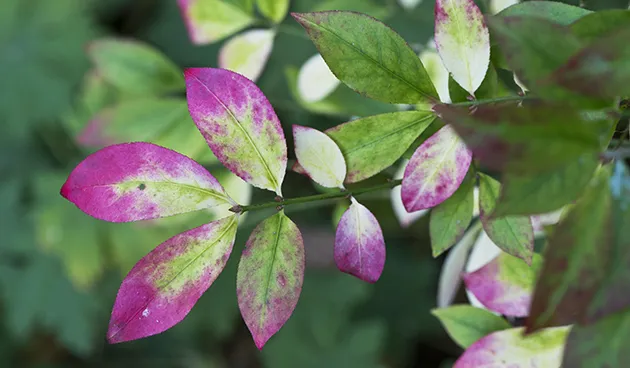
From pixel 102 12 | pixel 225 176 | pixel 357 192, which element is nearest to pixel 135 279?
pixel 357 192

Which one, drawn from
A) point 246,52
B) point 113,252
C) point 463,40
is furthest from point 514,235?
point 113,252

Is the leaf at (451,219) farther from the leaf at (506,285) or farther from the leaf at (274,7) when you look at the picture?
the leaf at (274,7)

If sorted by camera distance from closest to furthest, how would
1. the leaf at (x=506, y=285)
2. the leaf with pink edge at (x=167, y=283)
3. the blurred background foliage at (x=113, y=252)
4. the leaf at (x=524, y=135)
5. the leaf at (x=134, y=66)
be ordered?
the leaf at (x=524, y=135) → the leaf with pink edge at (x=167, y=283) → the leaf at (x=506, y=285) → the leaf at (x=134, y=66) → the blurred background foliage at (x=113, y=252)

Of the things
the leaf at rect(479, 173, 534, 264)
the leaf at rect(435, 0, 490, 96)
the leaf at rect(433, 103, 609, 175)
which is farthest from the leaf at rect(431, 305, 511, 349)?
the leaf at rect(433, 103, 609, 175)

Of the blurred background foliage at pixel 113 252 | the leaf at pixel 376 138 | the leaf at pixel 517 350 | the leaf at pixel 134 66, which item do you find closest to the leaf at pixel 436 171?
the leaf at pixel 376 138

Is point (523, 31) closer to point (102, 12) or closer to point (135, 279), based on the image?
point (135, 279)
